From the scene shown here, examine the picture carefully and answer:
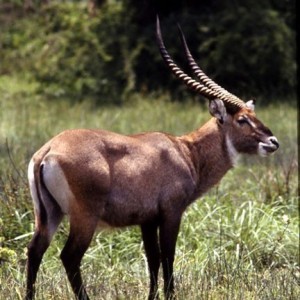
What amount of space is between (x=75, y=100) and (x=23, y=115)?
10.0ft

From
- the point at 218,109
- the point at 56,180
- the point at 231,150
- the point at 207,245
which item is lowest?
the point at 207,245

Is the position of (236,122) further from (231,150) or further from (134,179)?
(134,179)

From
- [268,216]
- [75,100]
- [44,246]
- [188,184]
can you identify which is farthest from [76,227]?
[75,100]

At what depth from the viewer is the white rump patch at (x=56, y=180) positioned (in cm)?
667

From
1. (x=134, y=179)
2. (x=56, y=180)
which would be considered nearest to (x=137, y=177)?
(x=134, y=179)

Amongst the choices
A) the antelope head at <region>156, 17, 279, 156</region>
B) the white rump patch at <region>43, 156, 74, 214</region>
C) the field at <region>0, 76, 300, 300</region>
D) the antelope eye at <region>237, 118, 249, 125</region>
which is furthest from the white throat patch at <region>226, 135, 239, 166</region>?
the white rump patch at <region>43, 156, 74, 214</region>

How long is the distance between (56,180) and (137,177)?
2.12 ft

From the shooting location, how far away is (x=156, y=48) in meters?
19.1

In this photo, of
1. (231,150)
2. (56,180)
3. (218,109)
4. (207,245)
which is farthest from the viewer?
(207,245)

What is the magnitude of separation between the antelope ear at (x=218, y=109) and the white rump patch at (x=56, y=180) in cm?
149

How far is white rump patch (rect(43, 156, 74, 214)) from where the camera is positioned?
21.9ft

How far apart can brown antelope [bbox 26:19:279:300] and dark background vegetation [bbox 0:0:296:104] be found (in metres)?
10.8

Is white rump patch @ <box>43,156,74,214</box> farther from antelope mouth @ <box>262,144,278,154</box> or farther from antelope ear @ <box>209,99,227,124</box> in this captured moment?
antelope mouth @ <box>262,144,278,154</box>

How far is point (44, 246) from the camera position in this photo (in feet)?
22.7
